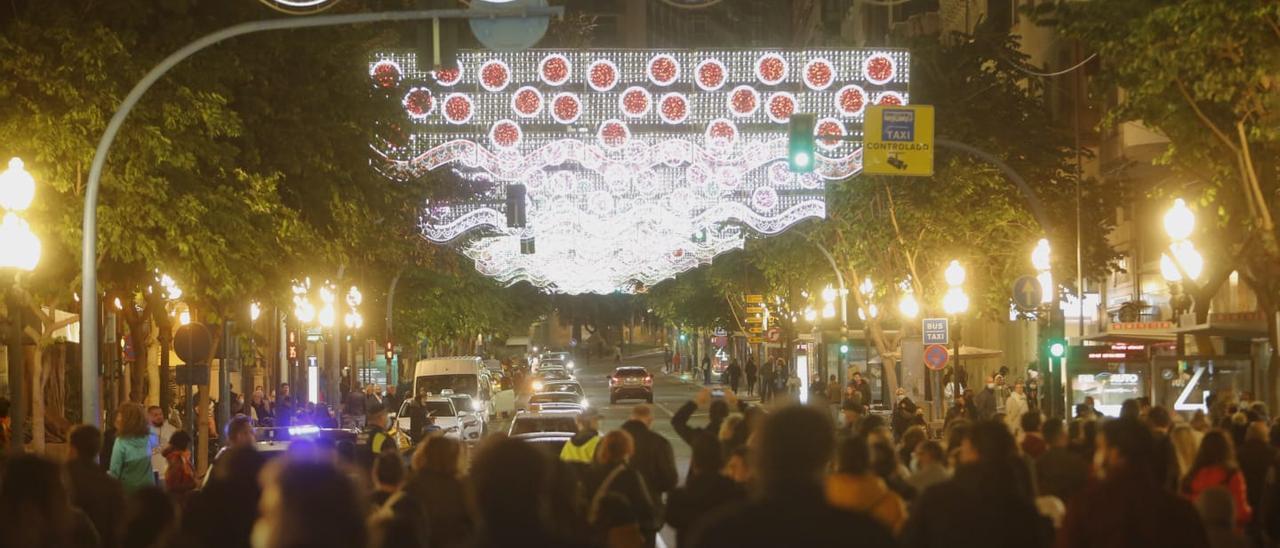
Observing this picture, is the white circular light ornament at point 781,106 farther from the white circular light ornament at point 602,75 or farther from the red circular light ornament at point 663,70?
the white circular light ornament at point 602,75

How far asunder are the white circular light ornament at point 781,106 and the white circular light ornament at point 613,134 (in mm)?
2464

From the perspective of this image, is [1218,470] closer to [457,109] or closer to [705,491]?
[705,491]

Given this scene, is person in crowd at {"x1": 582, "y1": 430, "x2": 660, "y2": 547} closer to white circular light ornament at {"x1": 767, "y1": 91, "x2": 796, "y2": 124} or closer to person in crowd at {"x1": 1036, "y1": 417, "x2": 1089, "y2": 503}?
person in crowd at {"x1": 1036, "y1": 417, "x2": 1089, "y2": 503}

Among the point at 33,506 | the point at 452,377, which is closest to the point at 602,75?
the point at 452,377

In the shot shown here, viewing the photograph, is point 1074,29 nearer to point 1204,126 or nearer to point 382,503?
point 1204,126

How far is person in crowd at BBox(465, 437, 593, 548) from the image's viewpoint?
509cm

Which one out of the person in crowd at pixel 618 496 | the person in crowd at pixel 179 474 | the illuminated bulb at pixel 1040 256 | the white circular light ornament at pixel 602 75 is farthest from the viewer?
the illuminated bulb at pixel 1040 256

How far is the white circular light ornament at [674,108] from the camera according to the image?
30.5m

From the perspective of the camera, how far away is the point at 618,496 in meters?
10.4

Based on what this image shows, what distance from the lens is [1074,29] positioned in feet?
86.3

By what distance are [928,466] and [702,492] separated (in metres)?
1.41

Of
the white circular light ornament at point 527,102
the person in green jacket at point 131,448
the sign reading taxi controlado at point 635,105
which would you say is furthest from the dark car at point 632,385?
the person in green jacket at point 131,448

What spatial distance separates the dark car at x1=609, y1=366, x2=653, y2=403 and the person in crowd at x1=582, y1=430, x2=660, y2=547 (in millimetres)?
55379

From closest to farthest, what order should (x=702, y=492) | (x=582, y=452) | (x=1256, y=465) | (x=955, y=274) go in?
(x=702, y=492) → (x=1256, y=465) → (x=582, y=452) → (x=955, y=274)
